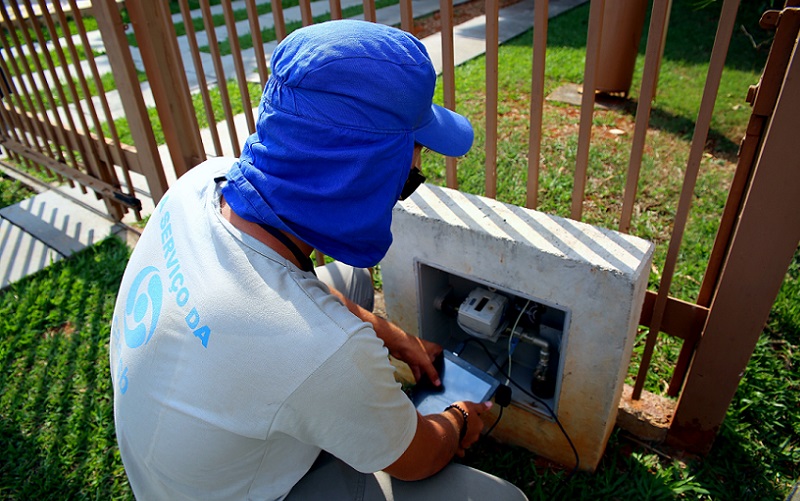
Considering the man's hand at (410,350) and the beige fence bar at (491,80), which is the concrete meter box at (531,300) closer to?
the beige fence bar at (491,80)

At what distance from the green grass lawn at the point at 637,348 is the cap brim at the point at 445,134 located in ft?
4.63

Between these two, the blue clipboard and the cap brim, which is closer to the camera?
the cap brim

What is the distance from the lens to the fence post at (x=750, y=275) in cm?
143

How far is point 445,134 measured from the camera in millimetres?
1417

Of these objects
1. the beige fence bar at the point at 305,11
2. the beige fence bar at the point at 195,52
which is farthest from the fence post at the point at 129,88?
the beige fence bar at the point at 305,11

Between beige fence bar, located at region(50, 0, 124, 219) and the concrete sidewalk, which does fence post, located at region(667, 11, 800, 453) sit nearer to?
beige fence bar, located at region(50, 0, 124, 219)

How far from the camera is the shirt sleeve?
1.22m

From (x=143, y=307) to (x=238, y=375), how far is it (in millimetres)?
390

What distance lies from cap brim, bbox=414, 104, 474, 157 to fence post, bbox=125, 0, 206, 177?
5.16 ft

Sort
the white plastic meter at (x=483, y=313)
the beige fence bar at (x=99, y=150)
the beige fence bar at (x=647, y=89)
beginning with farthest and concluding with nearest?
the beige fence bar at (x=99, y=150)
the white plastic meter at (x=483, y=313)
the beige fence bar at (x=647, y=89)

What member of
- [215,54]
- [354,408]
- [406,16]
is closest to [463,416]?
[354,408]

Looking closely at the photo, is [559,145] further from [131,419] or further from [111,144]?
[131,419]

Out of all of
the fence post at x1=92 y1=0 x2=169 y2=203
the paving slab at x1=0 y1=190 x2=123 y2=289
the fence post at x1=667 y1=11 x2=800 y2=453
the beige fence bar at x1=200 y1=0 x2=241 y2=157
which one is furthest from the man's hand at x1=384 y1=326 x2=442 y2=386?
the paving slab at x1=0 y1=190 x2=123 y2=289

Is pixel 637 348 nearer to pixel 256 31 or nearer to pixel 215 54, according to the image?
pixel 256 31
